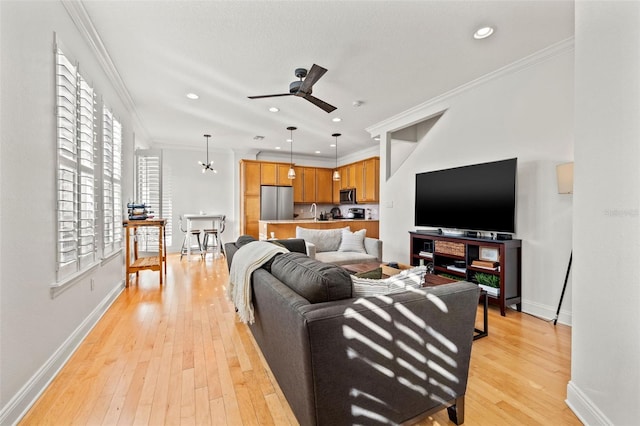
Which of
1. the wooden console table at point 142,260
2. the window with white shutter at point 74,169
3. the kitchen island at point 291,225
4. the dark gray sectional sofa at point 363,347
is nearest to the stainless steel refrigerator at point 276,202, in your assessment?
the kitchen island at point 291,225

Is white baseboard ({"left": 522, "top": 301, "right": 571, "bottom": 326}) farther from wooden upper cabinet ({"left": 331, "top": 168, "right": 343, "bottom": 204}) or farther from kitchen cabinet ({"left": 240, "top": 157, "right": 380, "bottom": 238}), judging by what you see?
wooden upper cabinet ({"left": 331, "top": 168, "right": 343, "bottom": 204})

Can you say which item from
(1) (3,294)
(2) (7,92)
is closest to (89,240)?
(1) (3,294)

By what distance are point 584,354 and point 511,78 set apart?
2.97 meters

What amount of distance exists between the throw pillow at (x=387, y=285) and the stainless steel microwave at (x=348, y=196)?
19.2 ft

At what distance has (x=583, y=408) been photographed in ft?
5.00

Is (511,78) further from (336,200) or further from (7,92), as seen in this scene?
(336,200)

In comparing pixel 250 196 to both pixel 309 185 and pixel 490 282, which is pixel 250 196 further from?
pixel 490 282

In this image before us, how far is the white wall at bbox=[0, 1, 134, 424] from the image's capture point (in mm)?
1494

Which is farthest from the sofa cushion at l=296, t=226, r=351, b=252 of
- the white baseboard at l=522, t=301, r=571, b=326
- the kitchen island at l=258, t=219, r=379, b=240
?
the white baseboard at l=522, t=301, r=571, b=326

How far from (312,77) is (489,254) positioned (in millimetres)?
2759

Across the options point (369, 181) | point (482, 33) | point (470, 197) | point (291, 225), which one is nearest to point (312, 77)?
point (482, 33)

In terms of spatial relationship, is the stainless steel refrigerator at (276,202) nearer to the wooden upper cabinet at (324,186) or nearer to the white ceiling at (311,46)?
the wooden upper cabinet at (324,186)

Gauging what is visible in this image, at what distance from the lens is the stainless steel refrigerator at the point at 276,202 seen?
7.26 m

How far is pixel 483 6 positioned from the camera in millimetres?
2256
